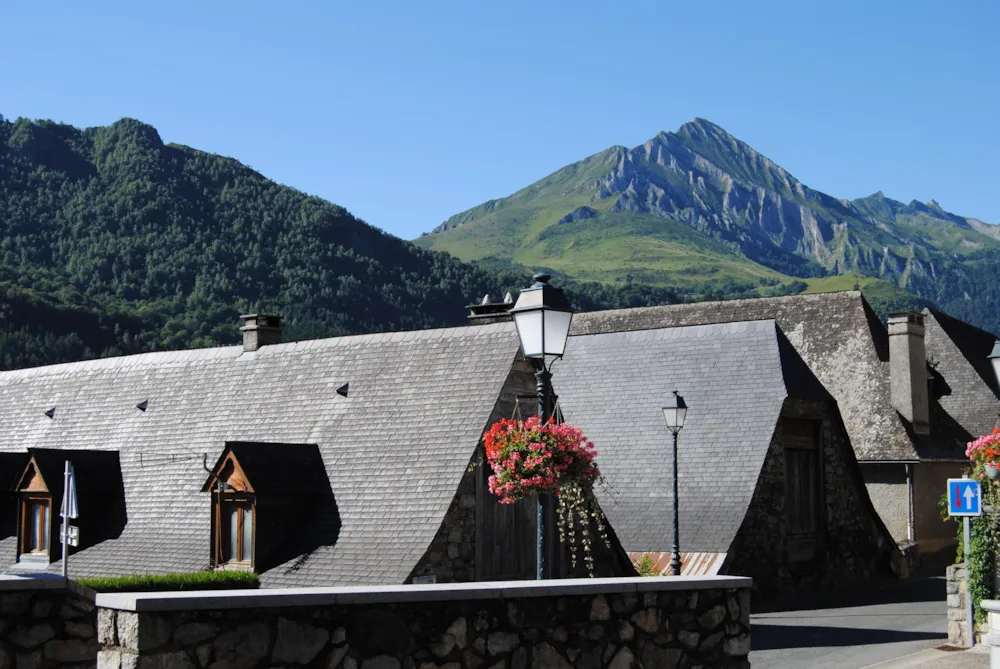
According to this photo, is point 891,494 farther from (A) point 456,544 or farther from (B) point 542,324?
(B) point 542,324

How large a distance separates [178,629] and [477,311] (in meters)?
18.8

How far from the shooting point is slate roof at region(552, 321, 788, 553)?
25281 millimetres

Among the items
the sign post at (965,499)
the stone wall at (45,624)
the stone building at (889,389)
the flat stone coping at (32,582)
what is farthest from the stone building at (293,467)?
the flat stone coping at (32,582)

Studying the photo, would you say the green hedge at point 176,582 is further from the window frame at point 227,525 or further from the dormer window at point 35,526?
the dormer window at point 35,526

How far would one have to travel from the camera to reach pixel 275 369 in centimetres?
2558

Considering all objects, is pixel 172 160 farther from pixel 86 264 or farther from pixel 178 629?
pixel 178 629

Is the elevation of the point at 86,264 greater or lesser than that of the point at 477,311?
greater

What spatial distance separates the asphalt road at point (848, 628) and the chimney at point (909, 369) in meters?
7.17

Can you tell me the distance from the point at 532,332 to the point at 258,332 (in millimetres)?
15772

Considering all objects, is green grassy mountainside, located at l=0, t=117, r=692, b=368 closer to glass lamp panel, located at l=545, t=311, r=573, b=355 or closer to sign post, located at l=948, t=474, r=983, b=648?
sign post, located at l=948, t=474, r=983, b=648

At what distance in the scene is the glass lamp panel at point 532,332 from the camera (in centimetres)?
1244

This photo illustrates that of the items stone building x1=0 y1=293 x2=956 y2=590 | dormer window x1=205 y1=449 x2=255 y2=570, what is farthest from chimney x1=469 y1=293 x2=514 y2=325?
dormer window x1=205 y1=449 x2=255 y2=570

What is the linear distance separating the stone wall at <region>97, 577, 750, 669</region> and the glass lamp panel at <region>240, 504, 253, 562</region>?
12.2 metres

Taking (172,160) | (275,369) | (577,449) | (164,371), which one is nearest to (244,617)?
(577,449)
